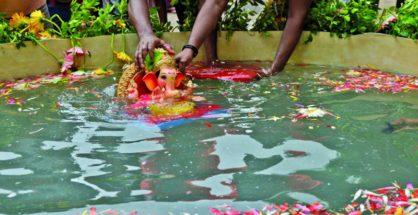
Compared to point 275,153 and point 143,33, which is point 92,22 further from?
point 275,153

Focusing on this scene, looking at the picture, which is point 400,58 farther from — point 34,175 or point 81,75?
point 34,175

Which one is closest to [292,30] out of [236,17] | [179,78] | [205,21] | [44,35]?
[236,17]

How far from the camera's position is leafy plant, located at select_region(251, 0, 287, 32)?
4.79m

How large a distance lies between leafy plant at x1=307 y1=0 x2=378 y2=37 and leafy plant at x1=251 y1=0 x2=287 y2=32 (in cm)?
25

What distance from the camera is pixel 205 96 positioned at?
3656 millimetres

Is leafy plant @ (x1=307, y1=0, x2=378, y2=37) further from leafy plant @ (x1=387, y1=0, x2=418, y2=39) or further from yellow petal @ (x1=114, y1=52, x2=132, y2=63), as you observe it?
yellow petal @ (x1=114, y1=52, x2=132, y2=63)

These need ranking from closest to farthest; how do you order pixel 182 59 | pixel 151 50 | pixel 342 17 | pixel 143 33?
1. pixel 151 50
2. pixel 182 59
3. pixel 143 33
4. pixel 342 17

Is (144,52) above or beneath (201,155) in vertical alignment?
above

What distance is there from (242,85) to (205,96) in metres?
0.36

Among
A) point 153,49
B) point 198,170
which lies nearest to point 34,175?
point 198,170

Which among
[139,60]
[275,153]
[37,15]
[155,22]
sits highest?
[37,15]

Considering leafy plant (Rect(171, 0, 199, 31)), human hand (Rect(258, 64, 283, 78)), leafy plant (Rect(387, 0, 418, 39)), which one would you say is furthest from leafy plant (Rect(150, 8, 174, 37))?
leafy plant (Rect(387, 0, 418, 39))

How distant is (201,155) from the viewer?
2676 millimetres

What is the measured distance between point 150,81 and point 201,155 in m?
0.87
